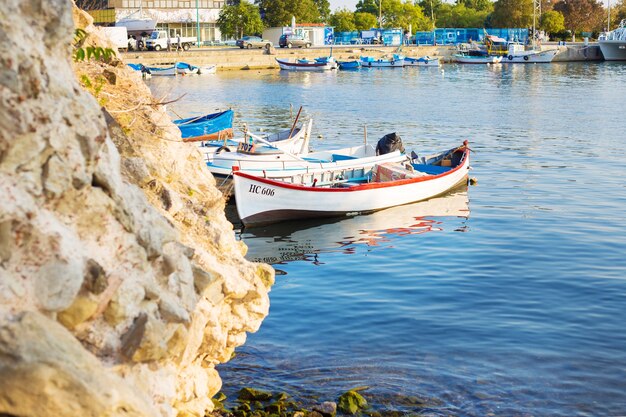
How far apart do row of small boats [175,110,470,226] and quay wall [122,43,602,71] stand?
231 ft

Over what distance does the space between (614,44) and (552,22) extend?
2449cm

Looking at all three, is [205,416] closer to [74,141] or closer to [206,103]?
[74,141]

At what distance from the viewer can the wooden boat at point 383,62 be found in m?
121

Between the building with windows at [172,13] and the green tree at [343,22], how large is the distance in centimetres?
3054

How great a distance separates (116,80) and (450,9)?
185 metres

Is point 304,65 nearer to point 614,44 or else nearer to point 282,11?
point 282,11

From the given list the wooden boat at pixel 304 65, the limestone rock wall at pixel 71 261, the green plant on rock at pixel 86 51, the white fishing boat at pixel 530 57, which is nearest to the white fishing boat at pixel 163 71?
the wooden boat at pixel 304 65

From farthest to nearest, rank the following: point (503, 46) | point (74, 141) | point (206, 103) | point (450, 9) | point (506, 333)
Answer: point (450, 9)
point (503, 46)
point (206, 103)
point (506, 333)
point (74, 141)

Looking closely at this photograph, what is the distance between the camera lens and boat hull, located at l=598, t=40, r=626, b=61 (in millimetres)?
126625

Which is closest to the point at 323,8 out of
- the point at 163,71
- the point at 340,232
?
the point at 163,71

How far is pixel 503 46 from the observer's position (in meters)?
140

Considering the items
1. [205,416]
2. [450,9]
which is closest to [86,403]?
[205,416]

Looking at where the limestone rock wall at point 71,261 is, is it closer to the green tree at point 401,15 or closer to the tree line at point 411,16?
the tree line at point 411,16

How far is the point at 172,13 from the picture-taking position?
131 m
